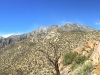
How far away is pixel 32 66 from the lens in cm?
13575

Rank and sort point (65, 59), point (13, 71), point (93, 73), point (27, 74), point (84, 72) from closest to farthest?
1. point (93, 73)
2. point (84, 72)
3. point (65, 59)
4. point (27, 74)
5. point (13, 71)

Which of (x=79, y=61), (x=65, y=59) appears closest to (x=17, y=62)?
(x=65, y=59)

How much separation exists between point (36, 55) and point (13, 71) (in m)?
21.0

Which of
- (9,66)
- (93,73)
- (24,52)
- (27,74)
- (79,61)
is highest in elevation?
(24,52)

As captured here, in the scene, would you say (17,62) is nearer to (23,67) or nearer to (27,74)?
(23,67)

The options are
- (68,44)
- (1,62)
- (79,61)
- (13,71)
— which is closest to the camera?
(79,61)

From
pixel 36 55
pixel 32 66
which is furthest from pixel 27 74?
pixel 36 55

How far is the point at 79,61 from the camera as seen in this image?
27828mm

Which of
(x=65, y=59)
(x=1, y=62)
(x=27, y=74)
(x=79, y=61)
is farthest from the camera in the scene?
(x=1, y=62)

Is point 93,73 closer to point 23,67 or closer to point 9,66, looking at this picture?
point 23,67

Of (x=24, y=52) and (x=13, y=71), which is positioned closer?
(x=13, y=71)

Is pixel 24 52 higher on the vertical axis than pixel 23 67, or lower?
higher

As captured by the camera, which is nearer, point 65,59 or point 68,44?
point 65,59

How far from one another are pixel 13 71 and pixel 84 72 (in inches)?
4857
